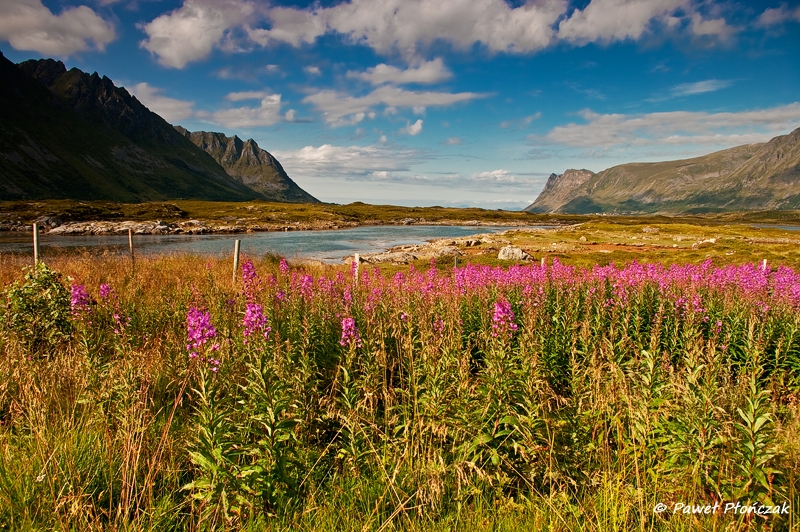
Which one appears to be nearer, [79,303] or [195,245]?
[79,303]

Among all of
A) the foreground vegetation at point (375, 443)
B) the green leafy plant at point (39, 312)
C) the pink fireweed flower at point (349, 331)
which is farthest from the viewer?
the green leafy plant at point (39, 312)

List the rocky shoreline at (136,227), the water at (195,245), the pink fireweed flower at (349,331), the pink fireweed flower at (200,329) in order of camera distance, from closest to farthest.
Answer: the pink fireweed flower at (200,329) → the pink fireweed flower at (349,331) → the water at (195,245) → the rocky shoreline at (136,227)

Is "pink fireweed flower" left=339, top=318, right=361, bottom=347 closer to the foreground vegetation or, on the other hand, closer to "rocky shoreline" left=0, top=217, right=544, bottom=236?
the foreground vegetation

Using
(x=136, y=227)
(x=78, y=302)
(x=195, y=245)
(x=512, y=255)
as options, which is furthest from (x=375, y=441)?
(x=136, y=227)

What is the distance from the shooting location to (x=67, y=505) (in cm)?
340

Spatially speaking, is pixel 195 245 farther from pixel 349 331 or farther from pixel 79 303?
pixel 349 331

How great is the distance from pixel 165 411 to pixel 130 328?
132 inches

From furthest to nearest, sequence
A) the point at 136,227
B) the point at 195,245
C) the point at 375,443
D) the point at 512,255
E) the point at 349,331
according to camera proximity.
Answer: the point at 136,227 < the point at 195,245 < the point at 512,255 < the point at 349,331 < the point at 375,443

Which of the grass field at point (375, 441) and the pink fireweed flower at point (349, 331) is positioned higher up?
the pink fireweed flower at point (349, 331)

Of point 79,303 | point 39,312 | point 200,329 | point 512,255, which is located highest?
point 200,329

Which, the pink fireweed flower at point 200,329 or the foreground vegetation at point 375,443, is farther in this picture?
the pink fireweed flower at point 200,329

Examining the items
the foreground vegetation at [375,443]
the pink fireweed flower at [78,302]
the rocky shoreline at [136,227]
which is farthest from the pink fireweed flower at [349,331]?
the rocky shoreline at [136,227]

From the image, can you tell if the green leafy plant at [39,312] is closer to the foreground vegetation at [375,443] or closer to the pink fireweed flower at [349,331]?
the foreground vegetation at [375,443]

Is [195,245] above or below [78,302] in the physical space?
below
